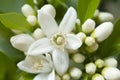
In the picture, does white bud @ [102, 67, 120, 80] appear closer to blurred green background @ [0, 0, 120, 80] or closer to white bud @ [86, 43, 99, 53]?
white bud @ [86, 43, 99, 53]

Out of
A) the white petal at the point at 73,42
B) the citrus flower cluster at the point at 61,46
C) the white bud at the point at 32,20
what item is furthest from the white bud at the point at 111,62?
the white bud at the point at 32,20

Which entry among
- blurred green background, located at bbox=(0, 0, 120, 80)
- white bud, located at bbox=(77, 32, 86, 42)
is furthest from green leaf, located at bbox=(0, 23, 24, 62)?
white bud, located at bbox=(77, 32, 86, 42)

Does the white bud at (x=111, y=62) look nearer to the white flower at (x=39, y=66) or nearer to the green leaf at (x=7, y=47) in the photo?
the white flower at (x=39, y=66)

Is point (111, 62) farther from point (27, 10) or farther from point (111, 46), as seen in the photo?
point (27, 10)

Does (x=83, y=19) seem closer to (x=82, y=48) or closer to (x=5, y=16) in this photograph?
(x=82, y=48)

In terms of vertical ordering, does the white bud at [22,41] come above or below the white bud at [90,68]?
above
